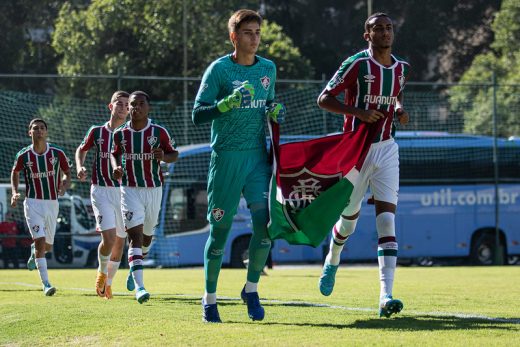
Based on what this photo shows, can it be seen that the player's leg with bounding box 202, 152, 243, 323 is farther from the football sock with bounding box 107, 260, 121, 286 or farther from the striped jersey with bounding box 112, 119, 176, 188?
the football sock with bounding box 107, 260, 121, 286

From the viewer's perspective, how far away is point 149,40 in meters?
36.6

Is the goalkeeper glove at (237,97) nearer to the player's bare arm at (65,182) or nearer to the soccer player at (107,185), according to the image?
the soccer player at (107,185)

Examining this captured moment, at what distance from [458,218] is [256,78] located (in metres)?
23.7

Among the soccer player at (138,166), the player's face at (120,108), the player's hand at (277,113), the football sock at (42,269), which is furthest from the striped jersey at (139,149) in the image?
the player's hand at (277,113)

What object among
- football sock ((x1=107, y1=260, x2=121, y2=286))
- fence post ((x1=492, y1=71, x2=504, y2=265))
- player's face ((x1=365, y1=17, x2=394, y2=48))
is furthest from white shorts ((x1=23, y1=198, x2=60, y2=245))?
fence post ((x1=492, y1=71, x2=504, y2=265))

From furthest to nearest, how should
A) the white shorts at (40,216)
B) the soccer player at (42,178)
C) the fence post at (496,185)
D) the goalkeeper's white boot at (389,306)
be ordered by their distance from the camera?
1. the fence post at (496,185)
2. the soccer player at (42,178)
3. the white shorts at (40,216)
4. the goalkeeper's white boot at (389,306)

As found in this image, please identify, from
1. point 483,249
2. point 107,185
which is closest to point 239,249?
point 483,249

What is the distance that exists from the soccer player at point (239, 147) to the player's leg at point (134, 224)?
2.71 m

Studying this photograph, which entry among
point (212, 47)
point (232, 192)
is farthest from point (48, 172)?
point (212, 47)

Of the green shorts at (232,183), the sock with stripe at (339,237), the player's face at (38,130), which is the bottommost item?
the sock with stripe at (339,237)

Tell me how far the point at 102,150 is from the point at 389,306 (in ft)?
19.5

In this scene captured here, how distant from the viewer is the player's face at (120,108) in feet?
43.7

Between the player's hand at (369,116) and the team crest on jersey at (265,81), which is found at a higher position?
the team crest on jersey at (265,81)

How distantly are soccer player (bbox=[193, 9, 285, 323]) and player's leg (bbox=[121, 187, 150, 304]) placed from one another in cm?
271
